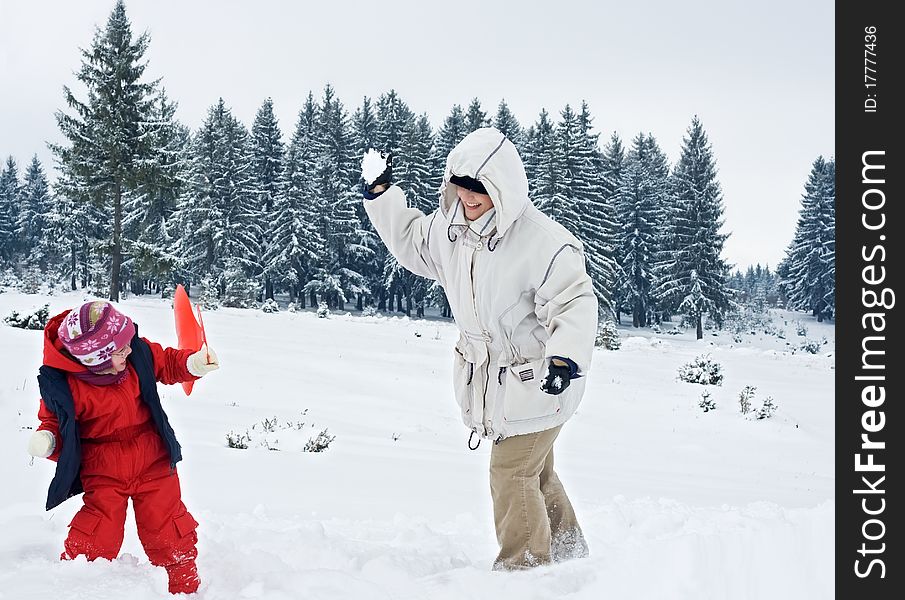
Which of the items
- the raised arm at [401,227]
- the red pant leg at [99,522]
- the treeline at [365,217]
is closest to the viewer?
the red pant leg at [99,522]

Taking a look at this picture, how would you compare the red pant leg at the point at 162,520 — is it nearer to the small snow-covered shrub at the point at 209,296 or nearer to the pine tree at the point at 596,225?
the small snow-covered shrub at the point at 209,296

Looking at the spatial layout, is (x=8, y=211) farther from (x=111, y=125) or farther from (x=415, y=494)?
(x=415, y=494)

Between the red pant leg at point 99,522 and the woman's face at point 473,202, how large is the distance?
6.44ft

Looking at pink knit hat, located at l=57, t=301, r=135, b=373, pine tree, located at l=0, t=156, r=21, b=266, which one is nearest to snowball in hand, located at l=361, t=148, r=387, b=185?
pink knit hat, located at l=57, t=301, r=135, b=373

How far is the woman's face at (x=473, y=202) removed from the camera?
309cm

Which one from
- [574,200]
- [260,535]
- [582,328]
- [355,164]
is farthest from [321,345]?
[355,164]

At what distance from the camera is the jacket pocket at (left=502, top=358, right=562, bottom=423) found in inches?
119

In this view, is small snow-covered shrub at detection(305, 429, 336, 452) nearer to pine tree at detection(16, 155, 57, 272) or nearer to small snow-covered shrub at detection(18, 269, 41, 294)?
small snow-covered shrub at detection(18, 269, 41, 294)

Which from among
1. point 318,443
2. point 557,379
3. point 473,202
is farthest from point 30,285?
point 557,379

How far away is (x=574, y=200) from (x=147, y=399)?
31.4 metres

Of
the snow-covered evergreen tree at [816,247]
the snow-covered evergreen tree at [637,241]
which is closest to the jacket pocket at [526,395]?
the snow-covered evergreen tree at [637,241]

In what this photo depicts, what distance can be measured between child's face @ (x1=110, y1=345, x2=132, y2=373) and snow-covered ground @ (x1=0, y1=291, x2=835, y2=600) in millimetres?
799

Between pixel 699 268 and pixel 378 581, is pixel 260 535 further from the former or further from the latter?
pixel 699 268

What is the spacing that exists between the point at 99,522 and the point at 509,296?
6.59 feet
